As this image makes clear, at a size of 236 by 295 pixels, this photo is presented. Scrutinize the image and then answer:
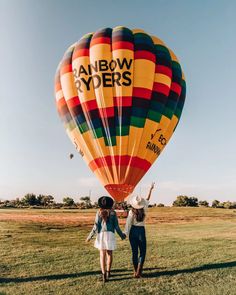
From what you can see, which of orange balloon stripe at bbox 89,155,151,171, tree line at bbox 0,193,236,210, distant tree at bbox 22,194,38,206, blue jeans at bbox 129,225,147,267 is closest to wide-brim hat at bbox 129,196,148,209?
blue jeans at bbox 129,225,147,267

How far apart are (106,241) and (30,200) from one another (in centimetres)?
7707

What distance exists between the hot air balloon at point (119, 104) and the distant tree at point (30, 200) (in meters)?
63.4

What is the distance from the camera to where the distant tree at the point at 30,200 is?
81.4m

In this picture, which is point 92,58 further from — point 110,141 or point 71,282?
point 71,282

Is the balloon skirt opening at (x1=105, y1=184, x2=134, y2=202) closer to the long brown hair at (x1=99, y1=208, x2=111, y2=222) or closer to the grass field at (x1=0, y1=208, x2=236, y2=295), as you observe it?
the grass field at (x1=0, y1=208, x2=236, y2=295)

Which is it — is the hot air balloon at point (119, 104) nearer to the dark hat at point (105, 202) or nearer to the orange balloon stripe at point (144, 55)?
the orange balloon stripe at point (144, 55)

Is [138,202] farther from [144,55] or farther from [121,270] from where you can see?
[144,55]

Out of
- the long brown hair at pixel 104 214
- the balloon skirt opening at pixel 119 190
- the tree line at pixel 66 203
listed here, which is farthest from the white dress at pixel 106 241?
the tree line at pixel 66 203

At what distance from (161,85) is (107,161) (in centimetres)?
566

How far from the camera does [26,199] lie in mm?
82062

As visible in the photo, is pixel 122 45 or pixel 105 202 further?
pixel 122 45

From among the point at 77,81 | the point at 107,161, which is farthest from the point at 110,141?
the point at 77,81

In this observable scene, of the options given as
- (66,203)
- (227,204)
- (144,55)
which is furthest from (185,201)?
(144,55)

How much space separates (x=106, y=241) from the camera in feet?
29.4
